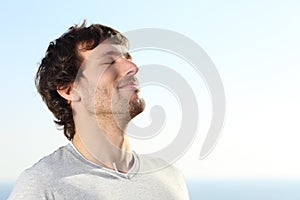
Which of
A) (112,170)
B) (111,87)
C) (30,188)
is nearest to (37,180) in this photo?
(30,188)

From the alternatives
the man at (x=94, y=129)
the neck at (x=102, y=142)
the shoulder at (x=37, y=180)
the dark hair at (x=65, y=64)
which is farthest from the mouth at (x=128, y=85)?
the shoulder at (x=37, y=180)

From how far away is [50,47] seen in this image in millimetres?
2467

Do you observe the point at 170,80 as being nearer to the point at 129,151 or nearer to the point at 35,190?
the point at 129,151

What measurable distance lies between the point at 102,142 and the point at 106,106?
16cm

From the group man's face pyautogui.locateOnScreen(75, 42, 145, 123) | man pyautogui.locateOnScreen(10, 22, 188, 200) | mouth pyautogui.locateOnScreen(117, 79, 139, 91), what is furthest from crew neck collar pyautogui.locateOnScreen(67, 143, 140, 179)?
mouth pyautogui.locateOnScreen(117, 79, 139, 91)

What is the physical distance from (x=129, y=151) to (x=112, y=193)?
0.93ft

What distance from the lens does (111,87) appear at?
2.12 meters

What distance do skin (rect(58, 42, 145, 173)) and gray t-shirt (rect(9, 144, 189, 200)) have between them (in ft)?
0.17

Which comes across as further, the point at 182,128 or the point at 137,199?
the point at 182,128

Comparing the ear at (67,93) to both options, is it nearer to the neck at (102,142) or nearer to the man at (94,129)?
the man at (94,129)

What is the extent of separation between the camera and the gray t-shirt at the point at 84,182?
193 centimetres

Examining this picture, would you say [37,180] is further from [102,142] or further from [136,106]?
[136,106]

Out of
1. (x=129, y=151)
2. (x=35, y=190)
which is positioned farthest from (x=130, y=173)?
(x=35, y=190)

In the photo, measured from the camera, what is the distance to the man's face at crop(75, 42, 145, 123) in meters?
2.12
